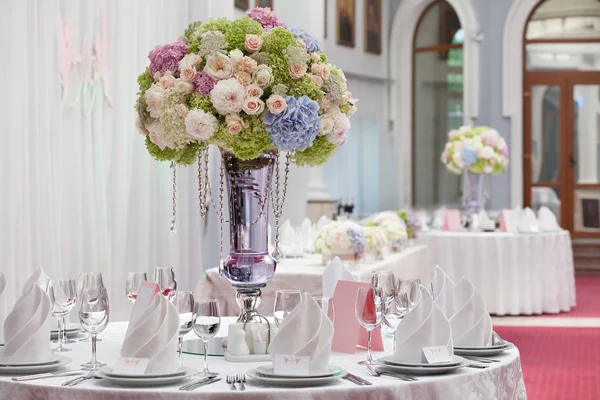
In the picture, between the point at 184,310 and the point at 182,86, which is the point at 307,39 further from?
the point at 184,310

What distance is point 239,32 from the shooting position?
2725 millimetres

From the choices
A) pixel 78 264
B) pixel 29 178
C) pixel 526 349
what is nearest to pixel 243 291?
pixel 29 178

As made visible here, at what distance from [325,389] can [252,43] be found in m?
1.03

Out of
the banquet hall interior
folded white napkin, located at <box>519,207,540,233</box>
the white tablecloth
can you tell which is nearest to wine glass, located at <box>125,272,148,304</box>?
the banquet hall interior

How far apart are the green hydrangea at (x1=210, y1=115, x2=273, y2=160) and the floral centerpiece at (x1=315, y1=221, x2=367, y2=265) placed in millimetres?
2634

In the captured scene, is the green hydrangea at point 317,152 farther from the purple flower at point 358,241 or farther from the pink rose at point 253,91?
the purple flower at point 358,241

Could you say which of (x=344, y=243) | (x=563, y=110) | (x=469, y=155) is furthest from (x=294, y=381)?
(x=563, y=110)

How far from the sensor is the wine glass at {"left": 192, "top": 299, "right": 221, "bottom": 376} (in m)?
2.28

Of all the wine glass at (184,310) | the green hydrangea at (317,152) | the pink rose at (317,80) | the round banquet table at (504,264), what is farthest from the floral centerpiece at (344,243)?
the round banquet table at (504,264)

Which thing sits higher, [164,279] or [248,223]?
[248,223]

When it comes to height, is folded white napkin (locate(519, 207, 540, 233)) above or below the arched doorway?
below

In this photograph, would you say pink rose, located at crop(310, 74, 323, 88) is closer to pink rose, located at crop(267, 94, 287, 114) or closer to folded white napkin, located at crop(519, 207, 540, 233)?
pink rose, located at crop(267, 94, 287, 114)

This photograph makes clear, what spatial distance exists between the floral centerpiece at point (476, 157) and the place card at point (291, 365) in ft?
24.0

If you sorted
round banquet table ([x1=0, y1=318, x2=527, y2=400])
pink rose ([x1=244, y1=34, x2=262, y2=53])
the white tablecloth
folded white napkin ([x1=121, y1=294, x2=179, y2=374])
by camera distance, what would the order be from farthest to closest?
the white tablecloth, pink rose ([x1=244, y1=34, x2=262, y2=53]), folded white napkin ([x1=121, y1=294, x2=179, y2=374]), round banquet table ([x1=0, y1=318, x2=527, y2=400])
